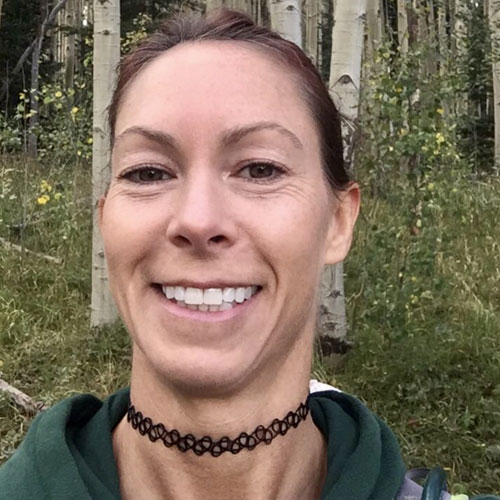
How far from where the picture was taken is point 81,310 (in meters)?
6.69

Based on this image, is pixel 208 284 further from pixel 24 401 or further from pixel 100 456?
pixel 24 401

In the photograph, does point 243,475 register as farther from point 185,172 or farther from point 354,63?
point 354,63

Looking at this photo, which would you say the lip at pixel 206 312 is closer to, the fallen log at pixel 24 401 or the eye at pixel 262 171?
the eye at pixel 262 171

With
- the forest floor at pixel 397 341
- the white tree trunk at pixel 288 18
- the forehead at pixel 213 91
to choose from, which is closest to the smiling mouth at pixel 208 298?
the forehead at pixel 213 91

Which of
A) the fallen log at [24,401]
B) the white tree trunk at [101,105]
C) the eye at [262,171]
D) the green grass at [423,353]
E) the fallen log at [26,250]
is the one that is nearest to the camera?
the eye at [262,171]

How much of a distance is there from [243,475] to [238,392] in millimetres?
159

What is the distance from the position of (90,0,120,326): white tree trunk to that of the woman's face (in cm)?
481

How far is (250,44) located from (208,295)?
1.51 ft

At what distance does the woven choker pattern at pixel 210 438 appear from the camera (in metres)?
1.25

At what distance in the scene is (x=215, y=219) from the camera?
1188 mm

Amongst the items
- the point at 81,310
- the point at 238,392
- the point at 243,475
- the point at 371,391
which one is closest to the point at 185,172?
the point at 238,392

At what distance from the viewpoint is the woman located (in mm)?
1201

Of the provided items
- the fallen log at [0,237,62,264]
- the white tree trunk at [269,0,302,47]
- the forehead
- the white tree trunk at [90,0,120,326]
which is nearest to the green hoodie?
the forehead

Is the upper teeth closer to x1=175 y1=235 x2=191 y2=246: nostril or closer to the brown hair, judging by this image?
x1=175 y1=235 x2=191 y2=246: nostril
